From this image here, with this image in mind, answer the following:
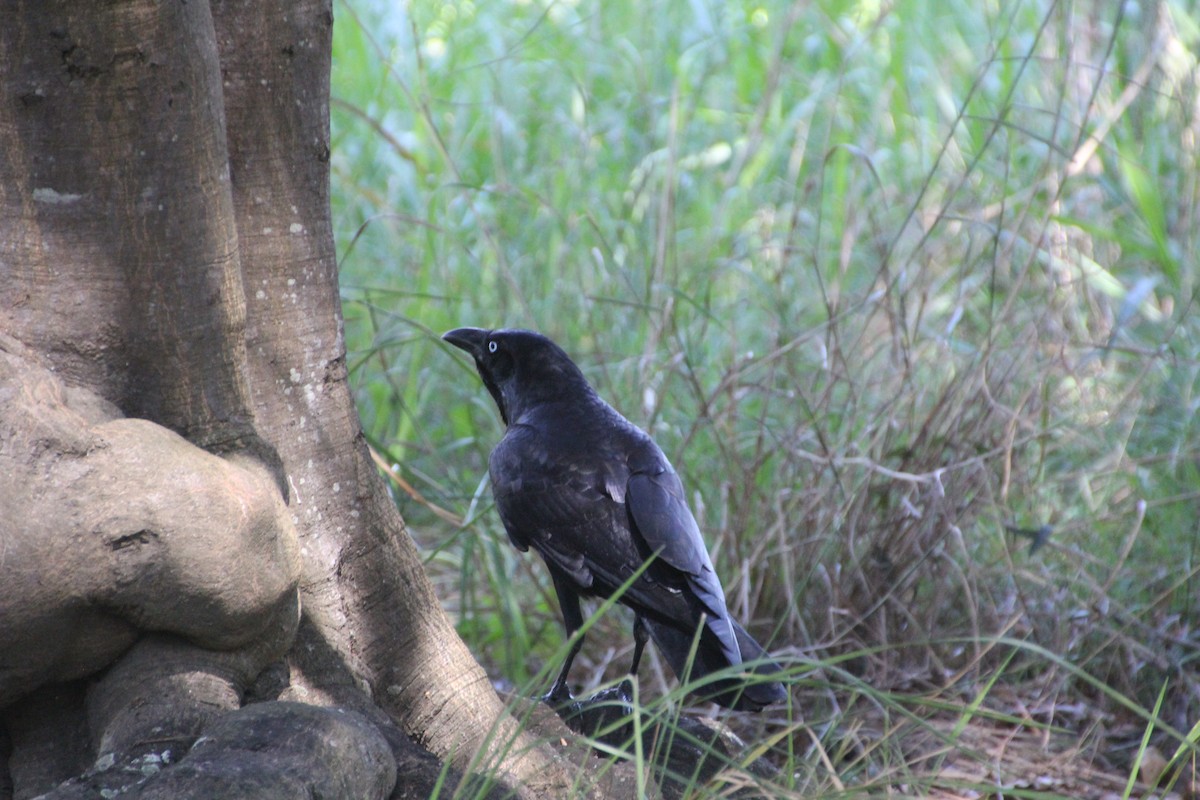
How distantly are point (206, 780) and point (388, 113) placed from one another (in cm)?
511

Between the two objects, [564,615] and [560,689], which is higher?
[564,615]

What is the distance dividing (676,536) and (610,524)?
0.51 ft

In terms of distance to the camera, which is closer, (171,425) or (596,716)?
(171,425)

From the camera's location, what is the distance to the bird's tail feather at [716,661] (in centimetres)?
239

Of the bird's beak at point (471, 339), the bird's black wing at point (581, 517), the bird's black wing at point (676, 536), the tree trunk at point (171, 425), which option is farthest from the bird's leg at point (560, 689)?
the bird's beak at point (471, 339)

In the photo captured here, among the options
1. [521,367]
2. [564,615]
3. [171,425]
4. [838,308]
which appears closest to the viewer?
[171,425]

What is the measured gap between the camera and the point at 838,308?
134 inches

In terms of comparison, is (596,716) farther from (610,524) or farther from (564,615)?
(610,524)

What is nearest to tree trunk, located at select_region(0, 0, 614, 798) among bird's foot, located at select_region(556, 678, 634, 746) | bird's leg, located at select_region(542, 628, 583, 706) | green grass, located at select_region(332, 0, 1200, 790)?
bird's foot, located at select_region(556, 678, 634, 746)

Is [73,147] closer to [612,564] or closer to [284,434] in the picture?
[284,434]

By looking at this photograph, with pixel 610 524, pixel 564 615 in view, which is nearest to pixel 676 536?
pixel 610 524

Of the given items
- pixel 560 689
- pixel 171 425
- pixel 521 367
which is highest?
pixel 171 425

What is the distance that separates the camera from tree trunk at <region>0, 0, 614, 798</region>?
165 centimetres

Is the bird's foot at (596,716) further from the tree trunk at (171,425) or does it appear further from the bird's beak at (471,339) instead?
the bird's beak at (471,339)
